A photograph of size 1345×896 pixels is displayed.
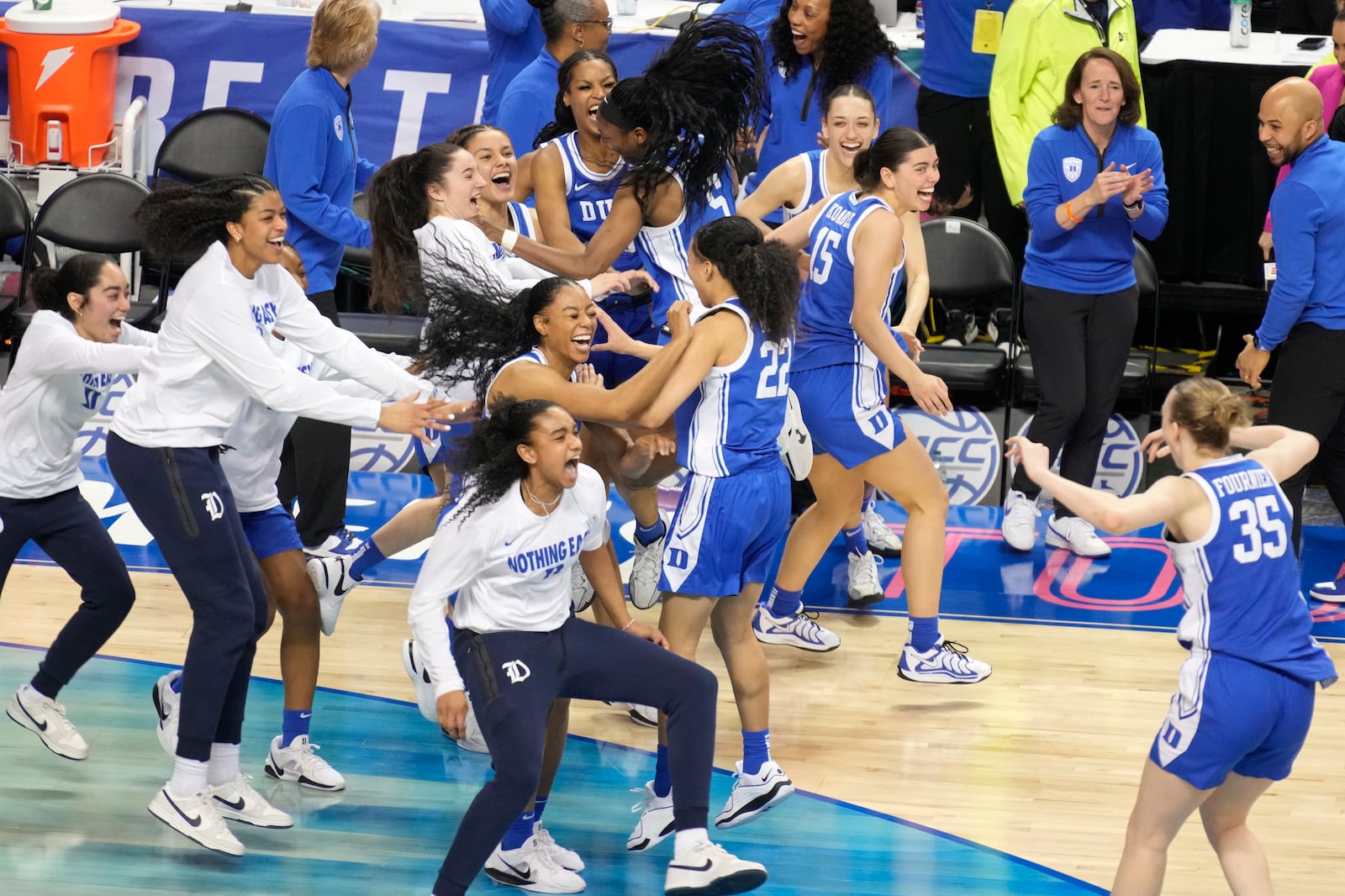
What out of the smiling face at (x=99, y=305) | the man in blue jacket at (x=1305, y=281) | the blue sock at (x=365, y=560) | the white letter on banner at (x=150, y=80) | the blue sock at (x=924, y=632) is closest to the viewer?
the smiling face at (x=99, y=305)

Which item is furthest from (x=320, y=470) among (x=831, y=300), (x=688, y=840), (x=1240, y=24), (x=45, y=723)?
(x=1240, y=24)

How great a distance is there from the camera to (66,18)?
827 centimetres

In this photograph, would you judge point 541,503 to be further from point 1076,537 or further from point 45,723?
point 1076,537

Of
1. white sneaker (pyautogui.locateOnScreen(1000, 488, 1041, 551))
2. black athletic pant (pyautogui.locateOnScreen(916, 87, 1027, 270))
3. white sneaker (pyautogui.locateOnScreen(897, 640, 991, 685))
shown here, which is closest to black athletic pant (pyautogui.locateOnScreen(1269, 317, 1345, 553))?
white sneaker (pyautogui.locateOnScreen(1000, 488, 1041, 551))

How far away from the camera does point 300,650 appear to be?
4.71 m

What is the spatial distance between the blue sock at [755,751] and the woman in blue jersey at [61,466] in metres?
1.87

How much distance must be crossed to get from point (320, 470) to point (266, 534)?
5.71 ft

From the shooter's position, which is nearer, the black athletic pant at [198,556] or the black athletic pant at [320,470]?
the black athletic pant at [198,556]

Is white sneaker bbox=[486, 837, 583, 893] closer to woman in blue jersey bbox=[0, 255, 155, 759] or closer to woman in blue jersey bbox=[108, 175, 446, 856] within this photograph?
woman in blue jersey bbox=[108, 175, 446, 856]

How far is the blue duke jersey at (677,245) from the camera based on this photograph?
5316mm

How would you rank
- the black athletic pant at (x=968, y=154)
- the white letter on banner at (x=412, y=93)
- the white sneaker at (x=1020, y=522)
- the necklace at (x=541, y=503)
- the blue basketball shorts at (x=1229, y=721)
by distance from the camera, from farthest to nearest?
1. the white letter on banner at (x=412, y=93)
2. the black athletic pant at (x=968, y=154)
3. the white sneaker at (x=1020, y=522)
4. the necklace at (x=541, y=503)
5. the blue basketball shorts at (x=1229, y=721)

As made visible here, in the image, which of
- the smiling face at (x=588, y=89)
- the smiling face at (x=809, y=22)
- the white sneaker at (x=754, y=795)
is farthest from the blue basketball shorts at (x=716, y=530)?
the smiling face at (x=809, y=22)

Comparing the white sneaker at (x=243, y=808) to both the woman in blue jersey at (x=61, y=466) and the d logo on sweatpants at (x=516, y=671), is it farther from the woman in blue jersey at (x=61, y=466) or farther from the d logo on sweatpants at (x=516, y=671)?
the d logo on sweatpants at (x=516, y=671)

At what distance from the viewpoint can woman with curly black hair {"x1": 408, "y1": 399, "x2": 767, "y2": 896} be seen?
12.6ft
